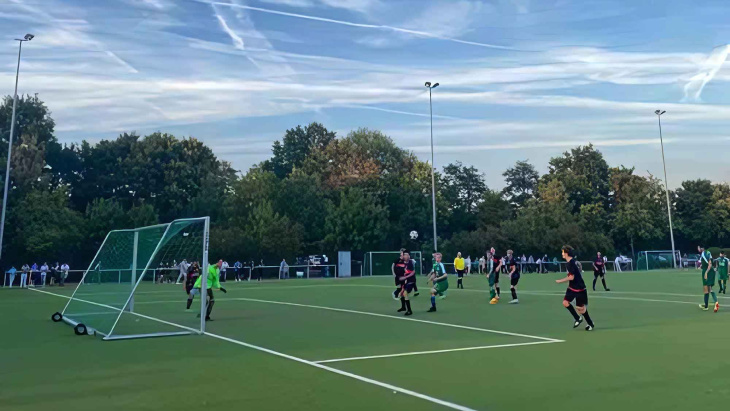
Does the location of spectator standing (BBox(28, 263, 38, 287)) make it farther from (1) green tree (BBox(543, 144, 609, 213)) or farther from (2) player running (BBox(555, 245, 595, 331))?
(1) green tree (BBox(543, 144, 609, 213))

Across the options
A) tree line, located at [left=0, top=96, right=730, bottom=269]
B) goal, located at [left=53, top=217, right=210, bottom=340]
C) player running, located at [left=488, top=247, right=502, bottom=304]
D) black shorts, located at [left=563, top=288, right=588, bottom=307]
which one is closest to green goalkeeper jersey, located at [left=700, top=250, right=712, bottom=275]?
black shorts, located at [left=563, top=288, right=588, bottom=307]

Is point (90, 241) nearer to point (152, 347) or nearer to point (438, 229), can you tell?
point (438, 229)

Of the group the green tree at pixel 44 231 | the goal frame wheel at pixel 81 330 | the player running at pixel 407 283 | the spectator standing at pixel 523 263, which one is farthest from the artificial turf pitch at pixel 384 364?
the spectator standing at pixel 523 263

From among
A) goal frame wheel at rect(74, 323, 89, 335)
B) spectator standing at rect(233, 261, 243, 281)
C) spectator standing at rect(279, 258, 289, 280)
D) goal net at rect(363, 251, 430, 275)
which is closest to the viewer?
goal frame wheel at rect(74, 323, 89, 335)

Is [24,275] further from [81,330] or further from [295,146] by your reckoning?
[295,146]

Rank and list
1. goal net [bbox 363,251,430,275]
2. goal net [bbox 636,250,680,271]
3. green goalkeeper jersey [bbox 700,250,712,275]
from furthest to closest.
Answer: goal net [bbox 636,250,680,271], goal net [bbox 363,251,430,275], green goalkeeper jersey [bbox 700,250,712,275]

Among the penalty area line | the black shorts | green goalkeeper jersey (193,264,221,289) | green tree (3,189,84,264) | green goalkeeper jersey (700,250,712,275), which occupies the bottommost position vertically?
the penalty area line

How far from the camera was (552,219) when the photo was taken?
70.4 m

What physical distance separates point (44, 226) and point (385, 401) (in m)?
49.3

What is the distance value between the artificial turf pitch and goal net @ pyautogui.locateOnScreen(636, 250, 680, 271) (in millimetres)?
50670

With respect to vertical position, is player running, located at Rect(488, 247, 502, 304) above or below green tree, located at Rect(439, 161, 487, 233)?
below

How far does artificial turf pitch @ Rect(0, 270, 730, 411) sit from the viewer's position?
754cm

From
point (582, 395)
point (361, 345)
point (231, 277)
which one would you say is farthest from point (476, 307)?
point (231, 277)

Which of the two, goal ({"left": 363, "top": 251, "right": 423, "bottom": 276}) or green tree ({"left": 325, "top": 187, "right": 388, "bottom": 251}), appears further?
green tree ({"left": 325, "top": 187, "right": 388, "bottom": 251})
